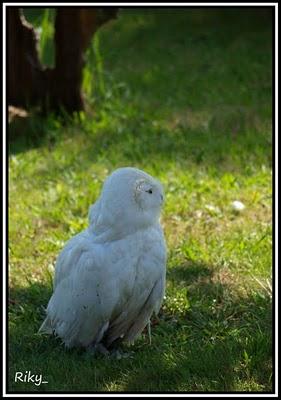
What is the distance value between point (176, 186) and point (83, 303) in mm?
2350

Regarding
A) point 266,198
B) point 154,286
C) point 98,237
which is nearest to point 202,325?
point 154,286

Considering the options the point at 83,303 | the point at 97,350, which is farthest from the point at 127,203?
the point at 97,350

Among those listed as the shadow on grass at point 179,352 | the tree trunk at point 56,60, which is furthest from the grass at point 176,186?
the tree trunk at point 56,60

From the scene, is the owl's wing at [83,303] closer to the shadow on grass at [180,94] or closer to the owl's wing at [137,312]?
the owl's wing at [137,312]

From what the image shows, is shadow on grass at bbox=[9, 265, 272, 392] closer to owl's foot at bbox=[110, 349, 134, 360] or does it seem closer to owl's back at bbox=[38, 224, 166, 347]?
owl's foot at bbox=[110, 349, 134, 360]

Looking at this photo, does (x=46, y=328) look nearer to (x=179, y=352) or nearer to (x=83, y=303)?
(x=83, y=303)

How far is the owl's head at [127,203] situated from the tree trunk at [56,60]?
354 centimetres

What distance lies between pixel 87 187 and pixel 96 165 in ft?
1.33

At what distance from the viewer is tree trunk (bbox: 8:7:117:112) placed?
7.07 m

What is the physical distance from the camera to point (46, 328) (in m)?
4.10

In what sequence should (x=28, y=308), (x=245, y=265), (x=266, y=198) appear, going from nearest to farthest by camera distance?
(x=28, y=308) < (x=245, y=265) < (x=266, y=198)

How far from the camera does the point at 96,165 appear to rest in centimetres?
643

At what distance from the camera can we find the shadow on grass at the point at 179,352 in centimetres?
370

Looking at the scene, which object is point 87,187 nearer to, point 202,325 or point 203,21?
point 202,325
